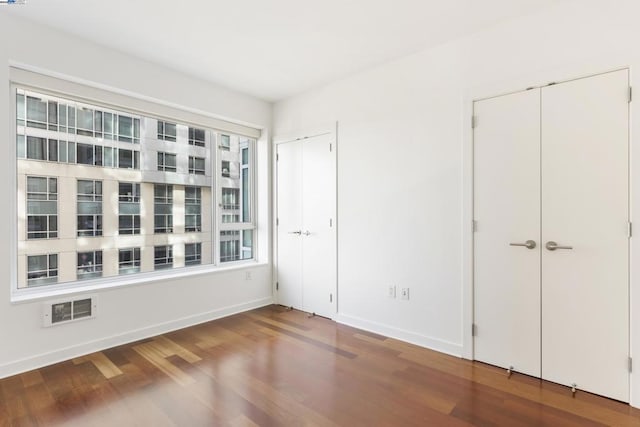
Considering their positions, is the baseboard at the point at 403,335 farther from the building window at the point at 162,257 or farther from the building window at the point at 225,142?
the building window at the point at 225,142

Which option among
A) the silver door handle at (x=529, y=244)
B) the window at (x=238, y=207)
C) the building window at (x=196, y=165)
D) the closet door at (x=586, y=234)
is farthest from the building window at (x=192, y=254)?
the closet door at (x=586, y=234)

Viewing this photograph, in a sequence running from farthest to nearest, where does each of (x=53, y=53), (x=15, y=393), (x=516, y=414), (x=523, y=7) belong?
(x=53, y=53)
(x=523, y=7)
(x=15, y=393)
(x=516, y=414)

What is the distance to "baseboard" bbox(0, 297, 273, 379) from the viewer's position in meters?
2.55

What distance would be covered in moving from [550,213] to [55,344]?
4.08 m

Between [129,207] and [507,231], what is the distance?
11.8 feet

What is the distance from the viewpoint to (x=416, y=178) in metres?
3.13

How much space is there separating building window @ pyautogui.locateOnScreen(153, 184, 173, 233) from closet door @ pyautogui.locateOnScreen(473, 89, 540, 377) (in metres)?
3.19

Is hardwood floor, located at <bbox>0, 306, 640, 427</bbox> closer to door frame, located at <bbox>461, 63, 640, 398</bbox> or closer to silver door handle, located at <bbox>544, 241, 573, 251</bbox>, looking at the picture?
door frame, located at <bbox>461, 63, 640, 398</bbox>

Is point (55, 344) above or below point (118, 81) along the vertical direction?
below

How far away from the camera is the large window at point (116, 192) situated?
2850 millimetres

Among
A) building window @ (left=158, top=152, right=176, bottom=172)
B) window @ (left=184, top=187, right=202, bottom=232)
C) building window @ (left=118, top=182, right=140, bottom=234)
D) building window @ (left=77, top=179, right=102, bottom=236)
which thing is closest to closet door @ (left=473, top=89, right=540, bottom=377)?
window @ (left=184, top=187, right=202, bottom=232)

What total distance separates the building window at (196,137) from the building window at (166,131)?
0.20 m

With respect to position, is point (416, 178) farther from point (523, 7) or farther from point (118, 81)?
point (118, 81)

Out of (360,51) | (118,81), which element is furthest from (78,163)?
(360,51)
